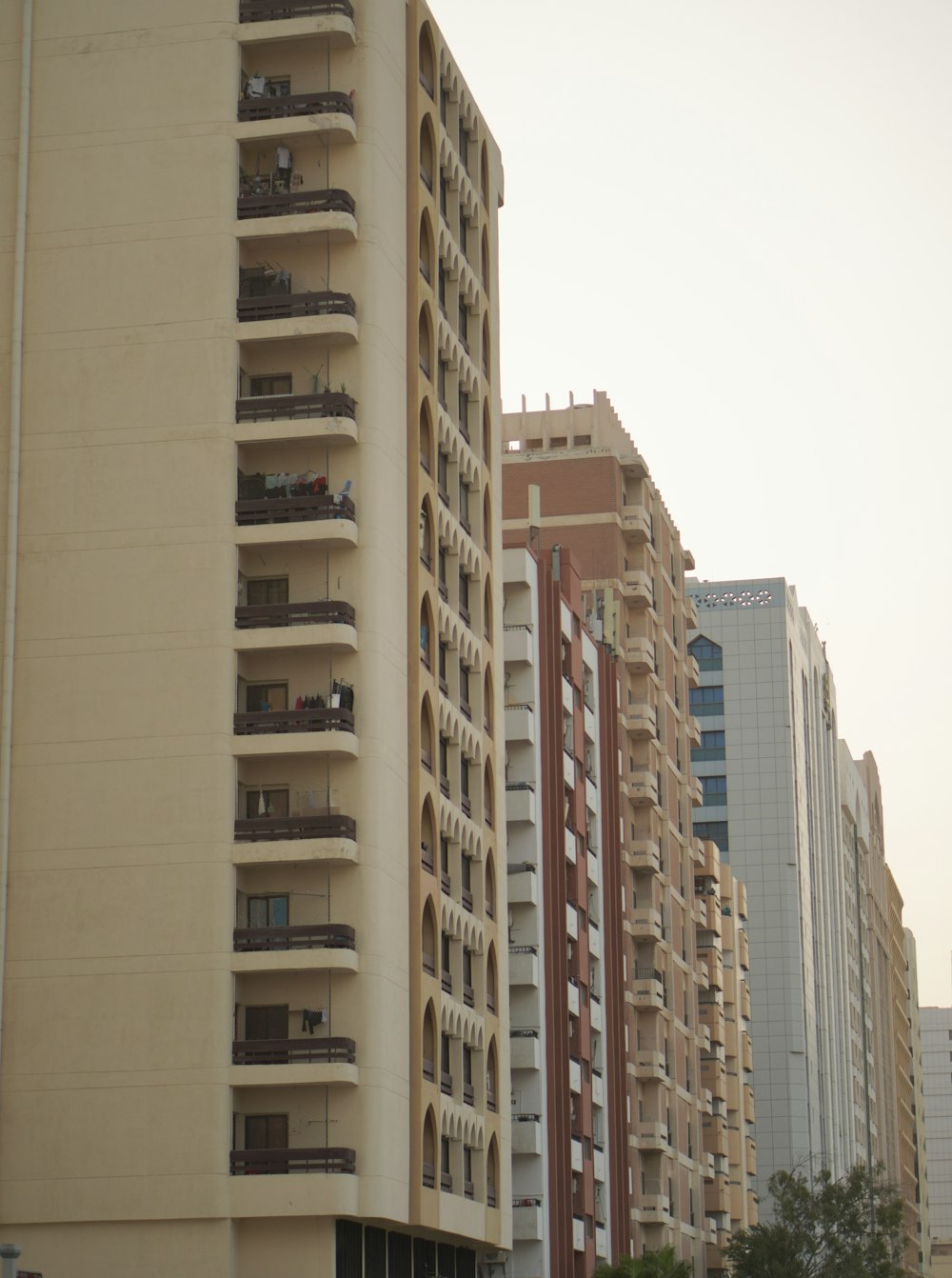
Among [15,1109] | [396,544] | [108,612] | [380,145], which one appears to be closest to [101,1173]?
[15,1109]

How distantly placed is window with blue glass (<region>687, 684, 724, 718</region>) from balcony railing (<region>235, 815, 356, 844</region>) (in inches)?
4144

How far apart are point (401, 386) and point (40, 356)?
1022 centimetres

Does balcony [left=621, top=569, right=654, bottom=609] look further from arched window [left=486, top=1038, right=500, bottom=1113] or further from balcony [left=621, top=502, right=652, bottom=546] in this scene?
arched window [left=486, top=1038, right=500, bottom=1113]

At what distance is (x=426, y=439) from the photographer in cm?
6612

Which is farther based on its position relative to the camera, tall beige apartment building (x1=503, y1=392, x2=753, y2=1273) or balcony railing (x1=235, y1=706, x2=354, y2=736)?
tall beige apartment building (x1=503, y1=392, x2=753, y2=1273)

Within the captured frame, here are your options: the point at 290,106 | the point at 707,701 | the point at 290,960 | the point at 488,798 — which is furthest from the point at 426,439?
the point at 707,701

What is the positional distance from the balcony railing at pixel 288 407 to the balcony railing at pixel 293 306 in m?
2.24

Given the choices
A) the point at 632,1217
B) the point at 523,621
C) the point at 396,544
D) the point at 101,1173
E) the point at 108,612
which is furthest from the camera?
the point at 632,1217

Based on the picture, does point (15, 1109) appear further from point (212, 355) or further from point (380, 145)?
point (380, 145)

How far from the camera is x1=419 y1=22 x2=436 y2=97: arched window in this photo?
68.5 meters

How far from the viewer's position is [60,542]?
58.7 metres

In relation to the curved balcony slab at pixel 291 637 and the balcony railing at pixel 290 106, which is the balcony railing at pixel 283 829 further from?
the balcony railing at pixel 290 106

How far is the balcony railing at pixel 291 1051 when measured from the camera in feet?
182

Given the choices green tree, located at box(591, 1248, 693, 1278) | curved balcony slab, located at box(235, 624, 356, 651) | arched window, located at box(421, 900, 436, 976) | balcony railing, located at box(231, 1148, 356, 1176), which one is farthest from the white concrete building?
curved balcony slab, located at box(235, 624, 356, 651)
